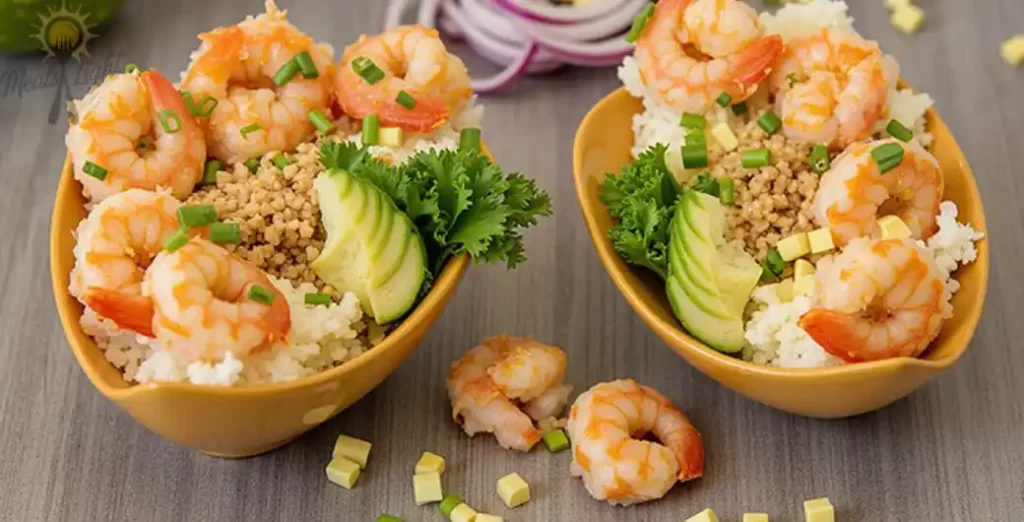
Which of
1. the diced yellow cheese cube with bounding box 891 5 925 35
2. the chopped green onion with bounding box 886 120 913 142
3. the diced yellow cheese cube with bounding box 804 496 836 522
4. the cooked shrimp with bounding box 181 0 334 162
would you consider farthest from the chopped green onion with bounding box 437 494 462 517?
the diced yellow cheese cube with bounding box 891 5 925 35

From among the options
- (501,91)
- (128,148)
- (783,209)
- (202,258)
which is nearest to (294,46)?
(128,148)

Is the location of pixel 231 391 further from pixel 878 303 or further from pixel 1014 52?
pixel 1014 52

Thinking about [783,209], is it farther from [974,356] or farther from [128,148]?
[128,148]

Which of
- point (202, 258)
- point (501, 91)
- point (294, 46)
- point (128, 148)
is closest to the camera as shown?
point (202, 258)

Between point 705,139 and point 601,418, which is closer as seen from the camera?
point 601,418

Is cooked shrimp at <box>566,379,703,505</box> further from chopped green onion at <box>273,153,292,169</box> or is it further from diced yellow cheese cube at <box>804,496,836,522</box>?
chopped green onion at <box>273,153,292,169</box>

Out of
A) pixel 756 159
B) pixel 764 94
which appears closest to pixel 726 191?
pixel 756 159
